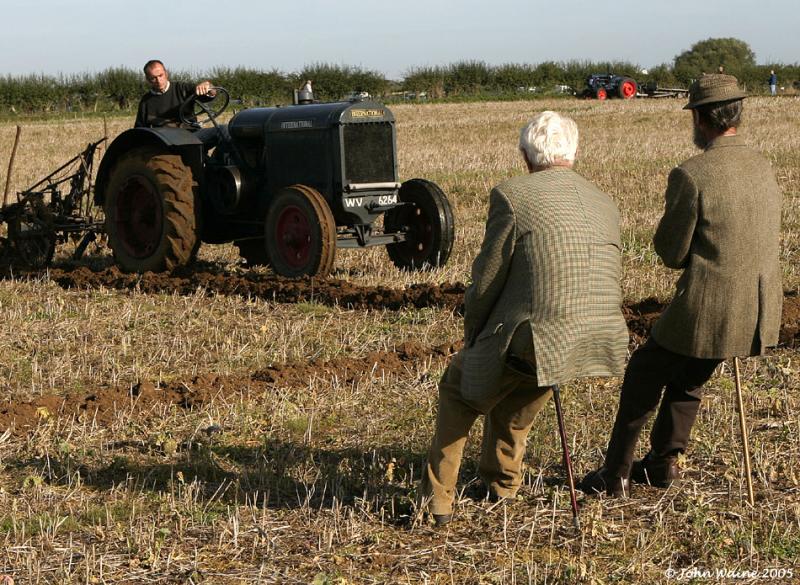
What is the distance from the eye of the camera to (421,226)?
1071 cm

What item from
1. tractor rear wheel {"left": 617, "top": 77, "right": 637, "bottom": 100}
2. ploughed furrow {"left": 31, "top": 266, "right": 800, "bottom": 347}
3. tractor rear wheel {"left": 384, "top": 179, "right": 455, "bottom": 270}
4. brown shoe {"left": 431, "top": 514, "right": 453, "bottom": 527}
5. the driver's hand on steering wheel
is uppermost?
tractor rear wheel {"left": 617, "top": 77, "right": 637, "bottom": 100}

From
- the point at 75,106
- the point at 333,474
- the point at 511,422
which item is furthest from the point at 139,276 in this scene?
the point at 75,106

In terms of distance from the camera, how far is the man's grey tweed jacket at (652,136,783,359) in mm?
4719

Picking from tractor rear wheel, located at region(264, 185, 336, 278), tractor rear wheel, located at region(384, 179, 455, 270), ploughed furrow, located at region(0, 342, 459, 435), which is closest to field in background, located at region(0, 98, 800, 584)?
ploughed furrow, located at region(0, 342, 459, 435)

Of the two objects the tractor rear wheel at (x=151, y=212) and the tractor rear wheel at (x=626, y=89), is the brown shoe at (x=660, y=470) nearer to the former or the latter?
the tractor rear wheel at (x=151, y=212)

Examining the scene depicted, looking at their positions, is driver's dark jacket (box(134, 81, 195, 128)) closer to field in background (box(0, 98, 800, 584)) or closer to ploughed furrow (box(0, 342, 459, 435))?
field in background (box(0, 98, 800, 584))

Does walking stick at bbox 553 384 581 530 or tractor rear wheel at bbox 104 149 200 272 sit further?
tractor rear wheel at bbox 104 149 200 272

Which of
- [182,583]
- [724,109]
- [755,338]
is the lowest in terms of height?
[182,583]

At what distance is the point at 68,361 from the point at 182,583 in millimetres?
3605

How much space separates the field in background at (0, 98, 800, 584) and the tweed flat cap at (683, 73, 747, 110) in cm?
164

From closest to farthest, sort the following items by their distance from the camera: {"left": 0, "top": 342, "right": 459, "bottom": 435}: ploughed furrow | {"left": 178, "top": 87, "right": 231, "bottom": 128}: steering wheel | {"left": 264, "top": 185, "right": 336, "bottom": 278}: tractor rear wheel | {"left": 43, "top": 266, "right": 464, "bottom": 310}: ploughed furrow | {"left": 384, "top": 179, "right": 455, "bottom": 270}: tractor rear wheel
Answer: {"left": 0, "top": 342, "right": 459, "bottom": 435}: ploughed furrow, {"left": 43, "top": 266, "right": 464, "bottom": 310}: ploughed furrow, {"left": 264, "top": 185, "right": 336, "bottom": 278}: tractor rear wheel, {"left": 384, "top": 179, "right": 455, "bottom": 270}: tractor rear wheel, {"left": 178, "top": 87, "right": 231, "bottom": 128}: steering wheel

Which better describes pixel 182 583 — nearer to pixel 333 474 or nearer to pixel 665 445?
pixel 333 474

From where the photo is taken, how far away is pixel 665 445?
5129 mm

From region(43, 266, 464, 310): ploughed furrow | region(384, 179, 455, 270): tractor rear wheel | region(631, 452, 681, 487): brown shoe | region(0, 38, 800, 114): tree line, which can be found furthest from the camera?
region(0, 38, 800, 114): tree line
